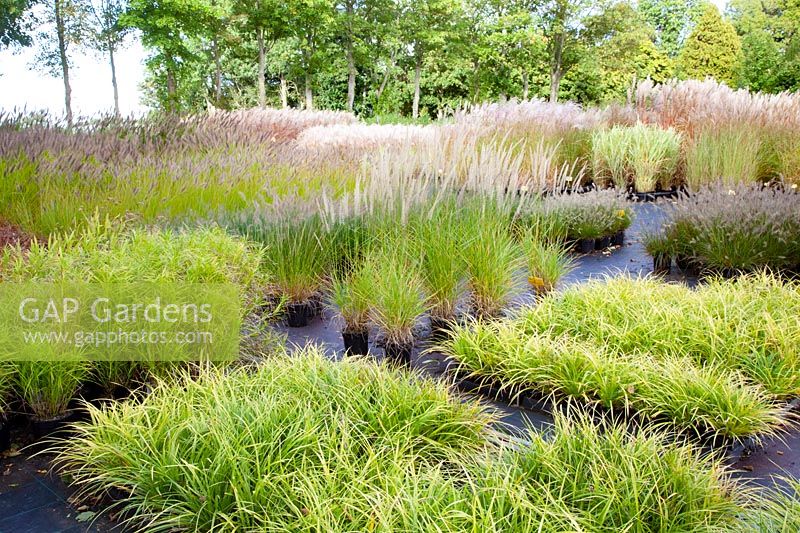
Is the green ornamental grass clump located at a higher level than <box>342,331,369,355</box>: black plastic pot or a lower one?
higher

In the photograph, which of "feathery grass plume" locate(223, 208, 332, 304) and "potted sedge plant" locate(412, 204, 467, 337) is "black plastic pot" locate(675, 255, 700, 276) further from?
"feathery grass plume" locate(223, 208, 332, 304)

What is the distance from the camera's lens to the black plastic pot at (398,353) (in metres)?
3.43

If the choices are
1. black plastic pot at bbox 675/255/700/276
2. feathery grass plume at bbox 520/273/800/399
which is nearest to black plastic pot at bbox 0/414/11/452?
feathery grass plume at bbox 520/273/800/399

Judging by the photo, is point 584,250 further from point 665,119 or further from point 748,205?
point 665,119

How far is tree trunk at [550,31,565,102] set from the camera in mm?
25953

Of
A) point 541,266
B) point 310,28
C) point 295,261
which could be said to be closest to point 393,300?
point 295,261

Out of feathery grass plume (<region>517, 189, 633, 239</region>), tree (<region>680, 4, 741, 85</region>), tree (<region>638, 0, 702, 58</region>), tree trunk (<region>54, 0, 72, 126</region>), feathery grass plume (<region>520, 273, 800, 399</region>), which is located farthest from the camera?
tree (<region>638, 0, 702, 58</region>)

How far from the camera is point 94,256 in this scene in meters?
3.01

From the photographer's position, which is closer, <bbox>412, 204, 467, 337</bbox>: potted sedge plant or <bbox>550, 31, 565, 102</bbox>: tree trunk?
<bbox>412, 204, 467, 337</bbox>: potted sedge plant

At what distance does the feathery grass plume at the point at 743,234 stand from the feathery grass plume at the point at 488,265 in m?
1.70

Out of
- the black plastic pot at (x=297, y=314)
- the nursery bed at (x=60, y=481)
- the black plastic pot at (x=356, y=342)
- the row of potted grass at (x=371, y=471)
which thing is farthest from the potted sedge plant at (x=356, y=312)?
the row of potted grass at (x=371, y=471)

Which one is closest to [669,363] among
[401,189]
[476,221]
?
[476,221]

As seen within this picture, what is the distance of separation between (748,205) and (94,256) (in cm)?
440

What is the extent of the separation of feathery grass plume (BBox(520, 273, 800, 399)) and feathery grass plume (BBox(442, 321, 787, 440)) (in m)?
0.09
